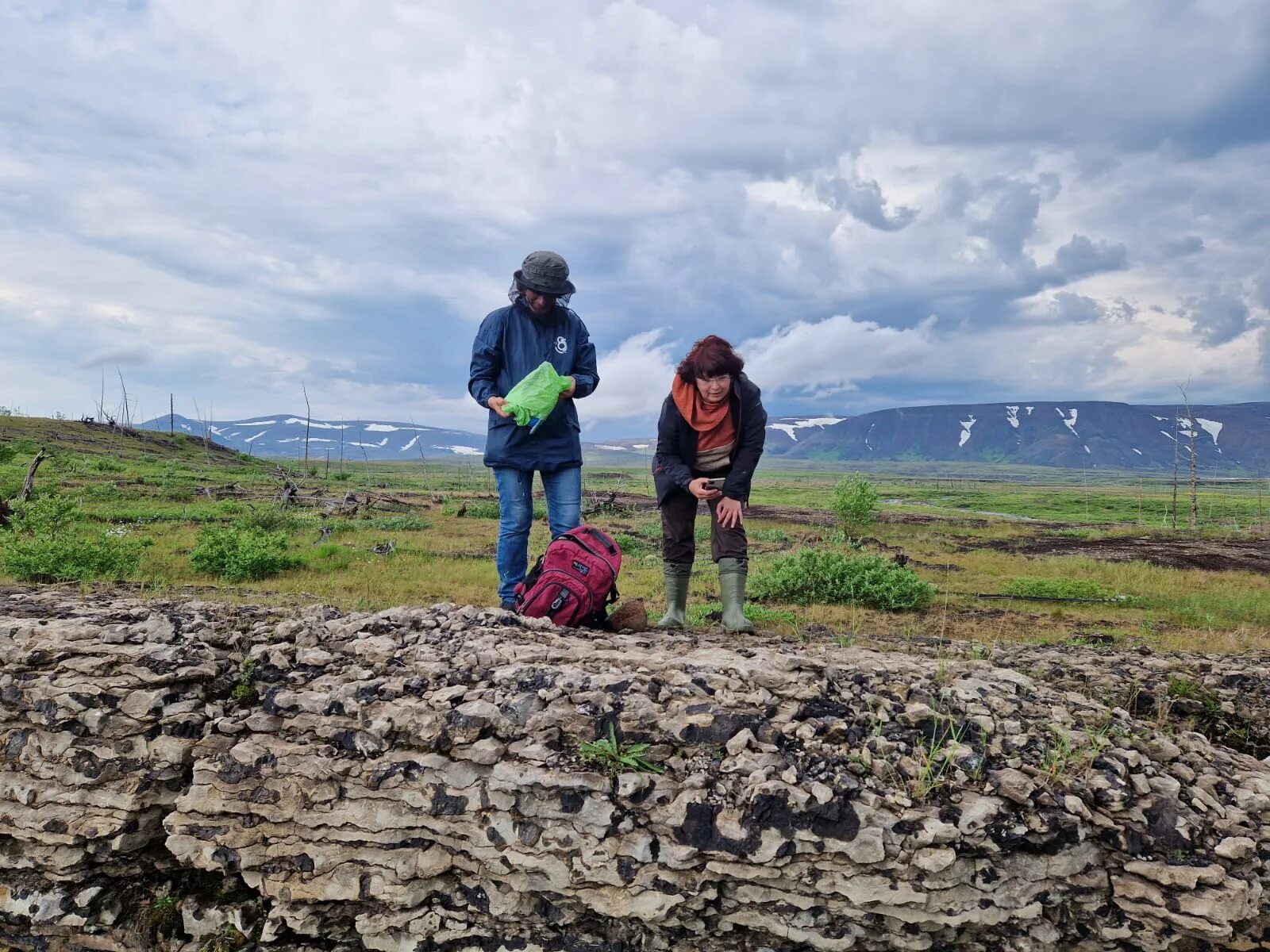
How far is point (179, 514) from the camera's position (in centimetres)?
1903

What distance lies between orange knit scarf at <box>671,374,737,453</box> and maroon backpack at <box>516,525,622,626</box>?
1.38m

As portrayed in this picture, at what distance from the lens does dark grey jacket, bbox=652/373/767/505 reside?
19.4 ft

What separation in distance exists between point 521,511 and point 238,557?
23.9 feet

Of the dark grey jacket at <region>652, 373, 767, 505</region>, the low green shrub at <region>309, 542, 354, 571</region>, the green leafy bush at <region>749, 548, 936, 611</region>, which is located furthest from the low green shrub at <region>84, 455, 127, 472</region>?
the dark grey jacket at <region>652, 373, 767, 505</region>

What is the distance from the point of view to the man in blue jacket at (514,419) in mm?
5969

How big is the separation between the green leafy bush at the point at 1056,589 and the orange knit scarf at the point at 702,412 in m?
9.97

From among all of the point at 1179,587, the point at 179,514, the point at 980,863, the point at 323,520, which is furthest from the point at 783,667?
the point at 179,514

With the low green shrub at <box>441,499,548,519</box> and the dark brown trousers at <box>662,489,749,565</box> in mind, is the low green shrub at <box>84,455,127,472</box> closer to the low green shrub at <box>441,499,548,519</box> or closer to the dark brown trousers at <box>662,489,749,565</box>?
the low green shrub at <box>441,499,548,519</box>

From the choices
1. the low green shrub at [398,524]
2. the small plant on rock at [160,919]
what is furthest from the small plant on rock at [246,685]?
the low green shrub at [398,524]

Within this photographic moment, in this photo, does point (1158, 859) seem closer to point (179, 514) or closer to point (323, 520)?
point (323, 520)

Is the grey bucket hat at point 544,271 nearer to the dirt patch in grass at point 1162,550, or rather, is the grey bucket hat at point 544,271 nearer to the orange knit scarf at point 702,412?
the orange knit scarf at point 702,412

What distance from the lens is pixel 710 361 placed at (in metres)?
5.63

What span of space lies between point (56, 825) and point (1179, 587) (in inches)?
751

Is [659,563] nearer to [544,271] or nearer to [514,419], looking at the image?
[514,419]
